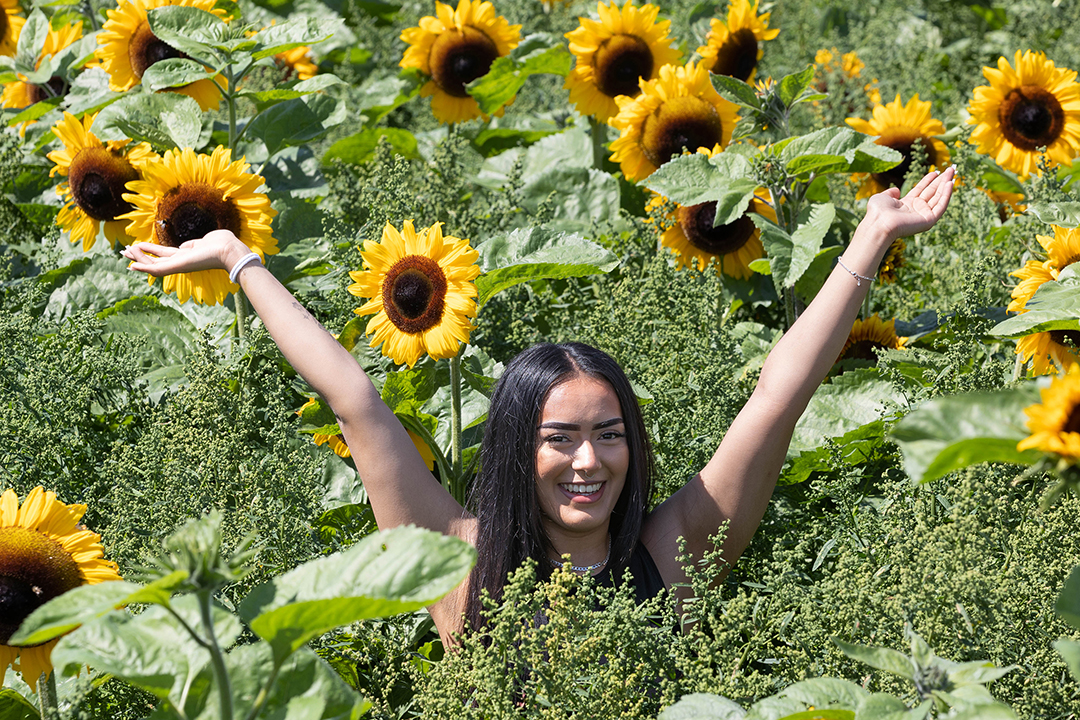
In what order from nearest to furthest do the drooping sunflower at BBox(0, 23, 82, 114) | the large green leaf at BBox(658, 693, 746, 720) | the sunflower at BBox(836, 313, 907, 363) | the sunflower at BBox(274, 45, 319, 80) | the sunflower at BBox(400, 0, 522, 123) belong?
the large green leaf at BBox(658, 693, 746, 720) < the sunflower at BBox(836, 313, 907, 363) < the sunflower at BBox(400, 0, 522, 123) < the drooping sunflower at BBox(0, 23, 82, 114) < the sunflower at BBox(274, 45, 319, 80)

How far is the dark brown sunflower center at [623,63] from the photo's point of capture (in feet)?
11.1

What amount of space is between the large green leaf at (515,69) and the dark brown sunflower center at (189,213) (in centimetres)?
123

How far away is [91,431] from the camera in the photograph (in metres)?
2.51

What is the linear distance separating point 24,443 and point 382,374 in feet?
2.42

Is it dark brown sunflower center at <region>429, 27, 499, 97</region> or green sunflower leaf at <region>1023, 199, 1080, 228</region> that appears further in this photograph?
dark brown sunflower center at <region>429, 27, 499, 97</region>

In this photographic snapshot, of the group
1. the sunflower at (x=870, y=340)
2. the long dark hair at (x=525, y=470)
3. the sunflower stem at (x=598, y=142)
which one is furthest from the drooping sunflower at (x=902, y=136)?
the long dark hair at (x=525, y=470)

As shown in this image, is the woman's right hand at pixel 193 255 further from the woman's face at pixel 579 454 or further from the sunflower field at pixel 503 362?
the woman's face at pixel 579 454

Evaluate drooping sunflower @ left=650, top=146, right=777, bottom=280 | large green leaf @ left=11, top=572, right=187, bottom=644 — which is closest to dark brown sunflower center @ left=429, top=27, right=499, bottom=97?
drooping sunflower @ left=650, top=146, right=777, bottom=280

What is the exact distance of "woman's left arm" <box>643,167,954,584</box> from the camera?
1.98m

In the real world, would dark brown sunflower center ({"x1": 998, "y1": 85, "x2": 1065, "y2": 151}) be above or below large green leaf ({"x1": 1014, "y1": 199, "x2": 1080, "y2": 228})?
above

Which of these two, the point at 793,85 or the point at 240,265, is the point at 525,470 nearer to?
the point at 240,265

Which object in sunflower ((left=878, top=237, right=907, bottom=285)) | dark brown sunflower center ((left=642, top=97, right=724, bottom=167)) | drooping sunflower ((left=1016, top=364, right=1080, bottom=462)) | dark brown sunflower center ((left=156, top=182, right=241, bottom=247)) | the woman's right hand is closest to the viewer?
drooping sunflower ((left=1016, top=364, right=1080, bottom=462))

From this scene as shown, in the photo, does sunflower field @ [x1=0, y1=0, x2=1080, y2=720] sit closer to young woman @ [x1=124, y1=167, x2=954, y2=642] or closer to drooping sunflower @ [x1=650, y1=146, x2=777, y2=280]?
drooping sunflower @ [x1=650, y1=146, x2=777, y2=280]

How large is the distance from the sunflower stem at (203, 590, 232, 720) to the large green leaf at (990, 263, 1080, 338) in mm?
1306
